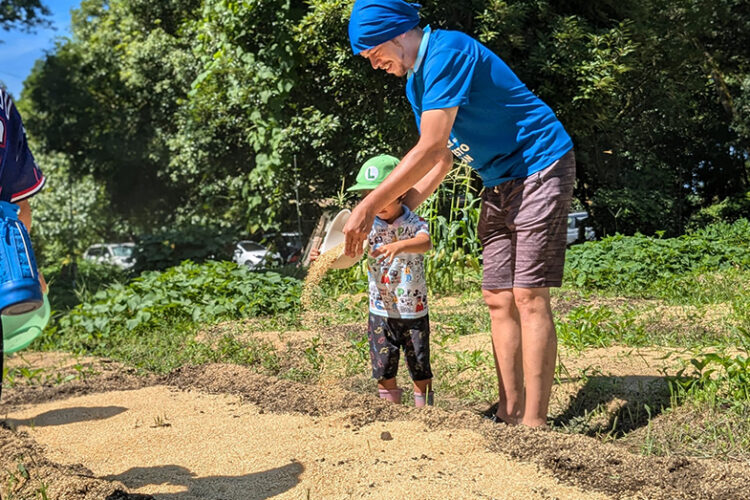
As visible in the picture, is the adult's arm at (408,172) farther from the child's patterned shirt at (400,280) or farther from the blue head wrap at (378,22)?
the child's patterned shirt at (400,280)

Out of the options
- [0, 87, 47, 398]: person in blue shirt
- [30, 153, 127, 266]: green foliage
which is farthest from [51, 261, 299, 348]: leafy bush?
[30, 153, 127, 266]: green foliage

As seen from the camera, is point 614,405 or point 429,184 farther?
point 429,184

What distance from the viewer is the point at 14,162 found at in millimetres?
2293

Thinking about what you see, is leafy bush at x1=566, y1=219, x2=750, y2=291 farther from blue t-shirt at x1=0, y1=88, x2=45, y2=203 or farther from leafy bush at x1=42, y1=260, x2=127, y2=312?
blue t-shirt at x1=0, y1=88, x2=45, y2=203

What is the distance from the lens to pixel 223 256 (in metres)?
12.0

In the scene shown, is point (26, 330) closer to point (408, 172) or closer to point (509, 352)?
point (408, 172)

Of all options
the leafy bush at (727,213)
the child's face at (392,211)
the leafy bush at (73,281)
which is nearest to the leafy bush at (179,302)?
the leafy bush at (73,281)

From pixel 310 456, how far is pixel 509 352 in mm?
967

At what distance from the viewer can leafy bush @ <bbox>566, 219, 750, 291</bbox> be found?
759cm

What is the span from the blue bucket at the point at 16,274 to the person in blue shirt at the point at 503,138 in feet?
4.31

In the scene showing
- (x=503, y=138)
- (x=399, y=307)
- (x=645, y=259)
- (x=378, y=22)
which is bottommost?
(x=645, y=259)

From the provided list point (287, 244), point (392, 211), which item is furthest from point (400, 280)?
point (287, 244)

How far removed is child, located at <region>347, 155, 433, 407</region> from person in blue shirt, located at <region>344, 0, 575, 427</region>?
57 cm

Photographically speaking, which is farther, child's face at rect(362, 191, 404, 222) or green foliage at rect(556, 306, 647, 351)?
green foliage at rect(556, 306, 647, 351)
